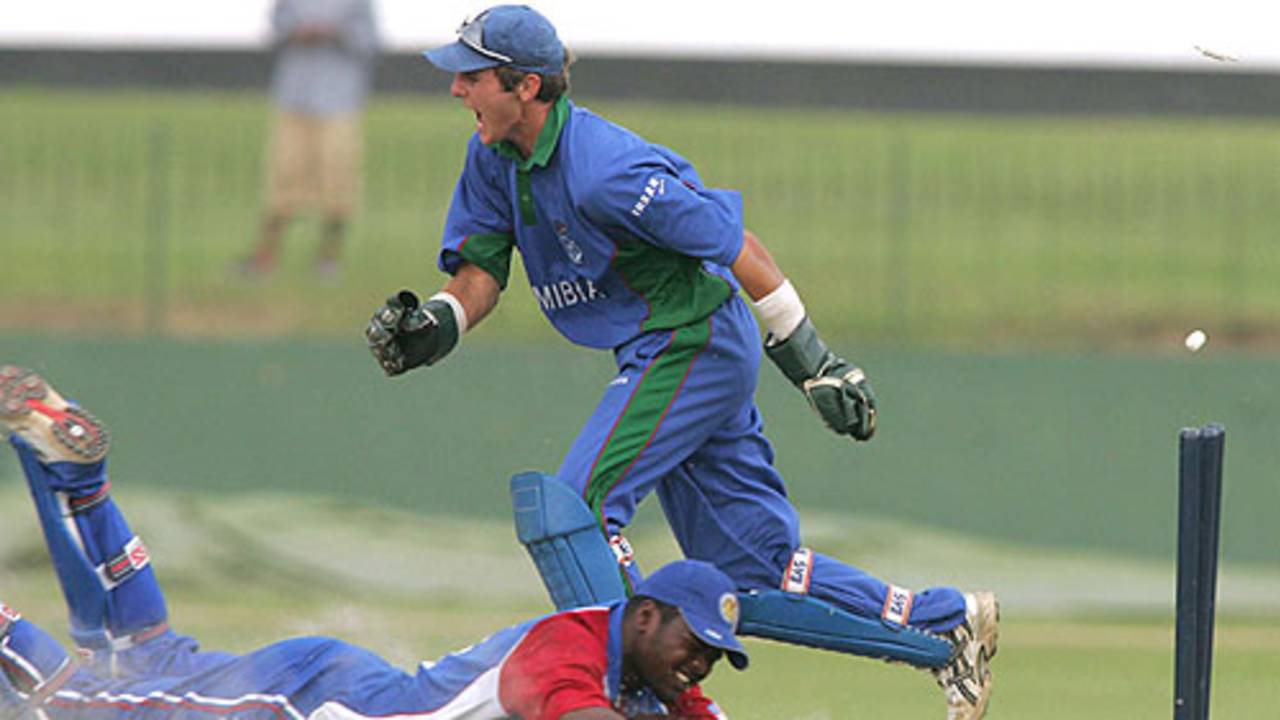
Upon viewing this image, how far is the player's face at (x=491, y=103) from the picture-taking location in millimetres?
6941

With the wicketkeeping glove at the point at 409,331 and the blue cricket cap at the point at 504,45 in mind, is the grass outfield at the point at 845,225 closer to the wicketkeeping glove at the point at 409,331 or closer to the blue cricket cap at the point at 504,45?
the wicketkeeping glove at the point at 409,331

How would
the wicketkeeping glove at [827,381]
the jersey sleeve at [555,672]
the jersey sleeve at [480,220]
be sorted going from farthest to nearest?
the jersey sleeve at [480,220] < the wicketkeeping glove at [827,381] < the jersey sleeve at [555,672]

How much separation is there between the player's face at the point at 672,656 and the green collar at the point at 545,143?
146cm

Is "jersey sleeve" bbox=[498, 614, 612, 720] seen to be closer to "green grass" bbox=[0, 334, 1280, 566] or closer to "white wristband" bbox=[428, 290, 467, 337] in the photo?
"white wristband" bbox=[428, 290, 467, 337]

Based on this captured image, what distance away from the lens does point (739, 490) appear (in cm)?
725

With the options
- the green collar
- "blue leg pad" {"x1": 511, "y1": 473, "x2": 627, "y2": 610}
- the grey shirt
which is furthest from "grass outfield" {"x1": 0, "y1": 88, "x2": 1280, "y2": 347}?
"blue leg pad" {"x1": 511, "y1": 473, "x2": 627, "y2": 610}

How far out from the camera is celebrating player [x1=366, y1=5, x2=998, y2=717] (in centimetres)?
691

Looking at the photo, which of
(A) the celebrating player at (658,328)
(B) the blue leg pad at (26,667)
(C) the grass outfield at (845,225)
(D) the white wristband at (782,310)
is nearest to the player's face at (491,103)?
(A) the celebrating player at (658,328)

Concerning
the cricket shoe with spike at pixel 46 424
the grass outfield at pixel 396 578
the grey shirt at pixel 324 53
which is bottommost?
the grass outfield at pixel 396 578

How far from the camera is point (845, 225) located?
16.6 m

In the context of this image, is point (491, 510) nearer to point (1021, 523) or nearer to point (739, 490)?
point (1021, 523)

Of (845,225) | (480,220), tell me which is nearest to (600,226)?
(480,220)

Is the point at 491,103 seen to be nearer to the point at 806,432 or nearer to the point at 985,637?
the point at 985,637

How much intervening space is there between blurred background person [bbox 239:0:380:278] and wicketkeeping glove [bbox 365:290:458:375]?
9.23m
